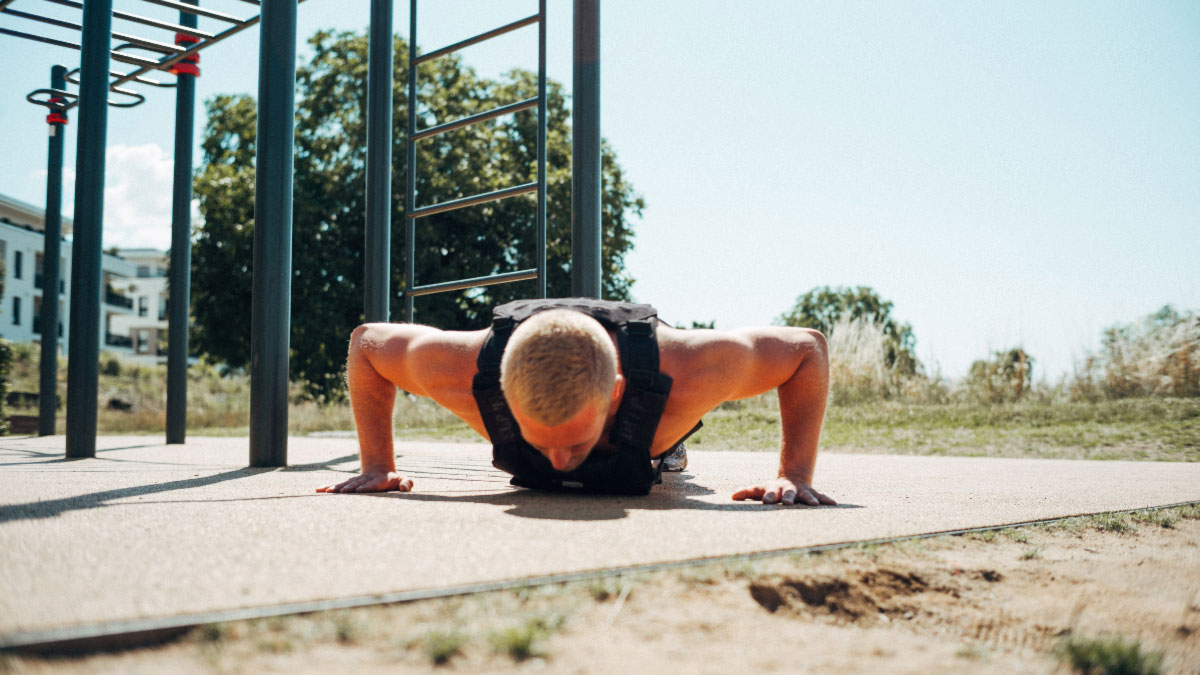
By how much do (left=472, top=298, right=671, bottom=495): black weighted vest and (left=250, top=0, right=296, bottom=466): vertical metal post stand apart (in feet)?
5.54

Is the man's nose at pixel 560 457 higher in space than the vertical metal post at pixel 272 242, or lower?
lower

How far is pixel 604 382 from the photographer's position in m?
1.93

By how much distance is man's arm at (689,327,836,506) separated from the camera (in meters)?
2.35

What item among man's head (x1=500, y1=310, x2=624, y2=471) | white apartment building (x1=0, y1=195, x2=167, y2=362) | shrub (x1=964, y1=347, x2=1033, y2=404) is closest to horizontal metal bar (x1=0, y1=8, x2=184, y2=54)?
man's head (x1=500, y1=310, x2=624, y2=471)

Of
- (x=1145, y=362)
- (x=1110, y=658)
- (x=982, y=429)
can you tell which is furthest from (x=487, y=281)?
(x=1145, y=362)

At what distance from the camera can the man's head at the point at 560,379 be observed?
187cm

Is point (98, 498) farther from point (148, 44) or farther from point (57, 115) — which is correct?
point (57, 115)

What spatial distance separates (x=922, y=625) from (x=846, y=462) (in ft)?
11.6

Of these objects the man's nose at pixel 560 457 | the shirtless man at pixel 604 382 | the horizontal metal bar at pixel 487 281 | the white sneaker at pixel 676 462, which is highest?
the horizontal metal bar at pixel 487 281

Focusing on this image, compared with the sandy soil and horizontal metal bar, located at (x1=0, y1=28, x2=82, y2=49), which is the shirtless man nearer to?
the sandy soil

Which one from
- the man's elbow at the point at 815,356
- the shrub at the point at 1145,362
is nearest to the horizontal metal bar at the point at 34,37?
the man's elbow at the point at 815,356

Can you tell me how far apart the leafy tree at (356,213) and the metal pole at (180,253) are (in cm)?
811

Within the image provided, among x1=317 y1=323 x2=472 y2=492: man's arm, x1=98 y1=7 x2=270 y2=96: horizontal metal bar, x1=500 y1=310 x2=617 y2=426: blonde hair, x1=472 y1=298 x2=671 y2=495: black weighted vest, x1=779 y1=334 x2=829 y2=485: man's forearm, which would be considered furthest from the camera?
x1=98 y1=7 x2=270 y2=96: horizontal metal bar

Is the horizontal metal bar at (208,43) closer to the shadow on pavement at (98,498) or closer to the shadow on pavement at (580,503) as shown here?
the shadow on pavement at (98,498)
